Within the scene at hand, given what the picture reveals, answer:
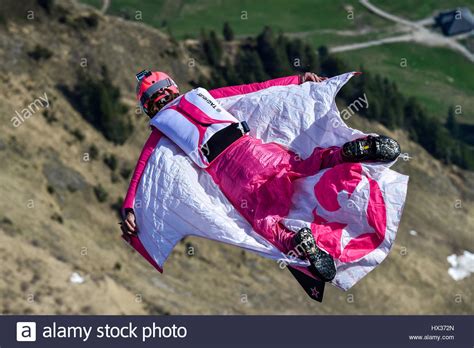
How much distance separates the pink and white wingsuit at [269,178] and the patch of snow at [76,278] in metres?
20.3

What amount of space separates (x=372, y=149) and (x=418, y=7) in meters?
97.0

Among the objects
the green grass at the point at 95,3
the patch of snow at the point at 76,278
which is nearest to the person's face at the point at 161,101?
A: the patch of snow at the point at 76,278

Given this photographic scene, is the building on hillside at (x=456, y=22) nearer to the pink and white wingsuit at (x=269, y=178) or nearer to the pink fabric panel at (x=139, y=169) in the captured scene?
the pink and white wingsuit at (x=269, y=178)

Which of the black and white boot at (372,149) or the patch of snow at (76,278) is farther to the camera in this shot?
the patch of snow at (76,278)

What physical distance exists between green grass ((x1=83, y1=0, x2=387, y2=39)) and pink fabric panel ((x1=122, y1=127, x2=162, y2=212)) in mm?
80457

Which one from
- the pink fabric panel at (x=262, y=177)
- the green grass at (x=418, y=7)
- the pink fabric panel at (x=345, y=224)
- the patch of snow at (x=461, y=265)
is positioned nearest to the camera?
the pink fabric panel at (x=345, y=224)

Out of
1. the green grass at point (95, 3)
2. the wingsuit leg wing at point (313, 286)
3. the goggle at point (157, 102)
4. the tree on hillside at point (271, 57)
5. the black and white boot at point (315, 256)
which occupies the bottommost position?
the green grass at point (95, 3)

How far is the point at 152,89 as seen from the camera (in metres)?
25.3

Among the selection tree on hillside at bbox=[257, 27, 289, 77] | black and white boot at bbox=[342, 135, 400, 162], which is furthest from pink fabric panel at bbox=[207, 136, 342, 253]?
tree on hillside at bbox=[257, 27, 289, 77]

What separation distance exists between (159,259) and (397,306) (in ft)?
133

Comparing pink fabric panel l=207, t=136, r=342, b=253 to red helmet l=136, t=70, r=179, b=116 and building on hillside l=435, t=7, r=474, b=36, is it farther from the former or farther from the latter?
building on hillside l=435, t=7, r=474, b=36

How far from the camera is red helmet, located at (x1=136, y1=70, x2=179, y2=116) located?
82.9 ft

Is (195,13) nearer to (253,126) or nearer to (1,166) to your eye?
(1,166)

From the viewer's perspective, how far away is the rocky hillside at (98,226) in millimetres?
44688
